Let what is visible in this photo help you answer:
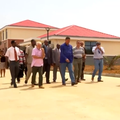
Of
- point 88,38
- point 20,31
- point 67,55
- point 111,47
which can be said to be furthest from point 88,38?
point 67,55

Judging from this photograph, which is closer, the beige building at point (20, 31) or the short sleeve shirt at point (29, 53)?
the short sleeve shirt at point (29, 53)

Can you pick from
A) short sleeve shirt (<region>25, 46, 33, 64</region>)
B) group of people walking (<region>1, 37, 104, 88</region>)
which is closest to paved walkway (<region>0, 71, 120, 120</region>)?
group of people walking (<region>1, 37, 104, 88</region>)

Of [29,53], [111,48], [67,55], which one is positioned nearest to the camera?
[67,55]

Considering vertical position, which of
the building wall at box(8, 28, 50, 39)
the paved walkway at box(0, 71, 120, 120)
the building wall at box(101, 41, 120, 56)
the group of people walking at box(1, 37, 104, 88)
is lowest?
the paved walkway at box(0, 71, 120, 120)

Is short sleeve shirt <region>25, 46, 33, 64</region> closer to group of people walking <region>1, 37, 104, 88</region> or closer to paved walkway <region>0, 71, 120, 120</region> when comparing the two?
group of people walking <region>1, 37, 104, 88</region>

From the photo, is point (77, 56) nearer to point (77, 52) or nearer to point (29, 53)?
point (77, 52)

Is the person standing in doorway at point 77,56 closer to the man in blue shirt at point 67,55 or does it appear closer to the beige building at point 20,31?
the man in blue shirt at point 67,55

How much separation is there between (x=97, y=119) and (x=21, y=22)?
1852 inches

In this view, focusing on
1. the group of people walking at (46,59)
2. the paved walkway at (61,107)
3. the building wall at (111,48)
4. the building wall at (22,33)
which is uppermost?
the building wall at (22,33)

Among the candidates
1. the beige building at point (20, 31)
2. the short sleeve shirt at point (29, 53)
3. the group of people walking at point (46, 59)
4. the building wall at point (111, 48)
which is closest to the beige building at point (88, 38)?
the building wall at point (111, 48)

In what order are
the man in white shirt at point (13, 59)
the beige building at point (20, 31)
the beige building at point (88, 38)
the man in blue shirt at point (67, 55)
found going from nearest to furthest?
the man in white shirt at point (13, 59)
the man in blue shirt at point (67, 55)
the beige building at point (88, 38)
the beige building at point (20, 31)

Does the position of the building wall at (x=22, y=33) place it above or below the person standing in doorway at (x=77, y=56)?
above

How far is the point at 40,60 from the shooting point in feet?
31.6

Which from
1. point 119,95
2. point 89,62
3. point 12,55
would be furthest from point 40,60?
point 89,62
